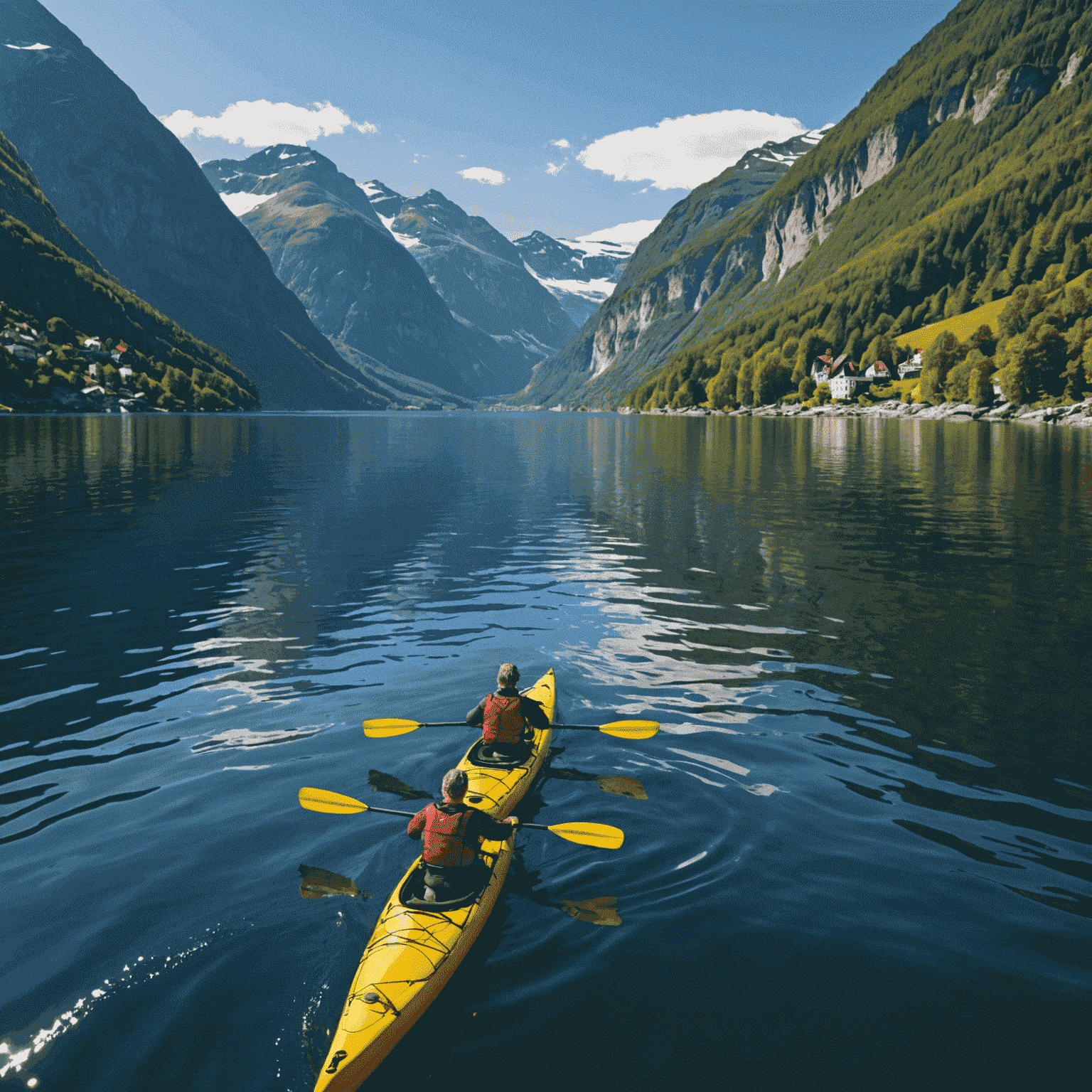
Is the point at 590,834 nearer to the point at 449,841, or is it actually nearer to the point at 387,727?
the point at 449,841

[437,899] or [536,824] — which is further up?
[536,824]

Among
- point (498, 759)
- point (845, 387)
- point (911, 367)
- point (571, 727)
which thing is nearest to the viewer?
point (498, 759)

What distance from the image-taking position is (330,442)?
112 m

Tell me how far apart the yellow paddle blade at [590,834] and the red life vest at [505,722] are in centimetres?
244

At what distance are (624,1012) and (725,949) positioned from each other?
1631 millimetres

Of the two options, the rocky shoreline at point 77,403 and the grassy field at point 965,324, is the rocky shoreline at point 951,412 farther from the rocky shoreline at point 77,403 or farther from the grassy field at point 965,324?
the rocky shoreline at point 77,403

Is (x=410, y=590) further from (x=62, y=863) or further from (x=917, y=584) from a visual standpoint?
(x=917, y=584)

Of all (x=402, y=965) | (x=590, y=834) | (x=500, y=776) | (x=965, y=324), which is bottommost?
(x=402, y=965)

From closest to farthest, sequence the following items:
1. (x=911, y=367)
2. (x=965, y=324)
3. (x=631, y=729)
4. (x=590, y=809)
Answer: (x=590, y=809), (x=631, y=729), (x=965, y=324), (x=911, y=367)

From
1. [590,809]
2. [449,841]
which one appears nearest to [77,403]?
[590,809]

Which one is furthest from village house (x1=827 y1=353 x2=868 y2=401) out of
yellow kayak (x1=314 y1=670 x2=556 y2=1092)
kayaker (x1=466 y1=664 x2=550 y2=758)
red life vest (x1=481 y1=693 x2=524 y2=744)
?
yellow kayak (x1=314 y1=670 x2=556 y2=1092)

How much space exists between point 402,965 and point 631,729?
7224 millimetres

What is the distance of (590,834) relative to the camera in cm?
1060

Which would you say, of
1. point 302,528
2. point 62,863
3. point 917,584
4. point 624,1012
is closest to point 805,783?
point 624,1012
